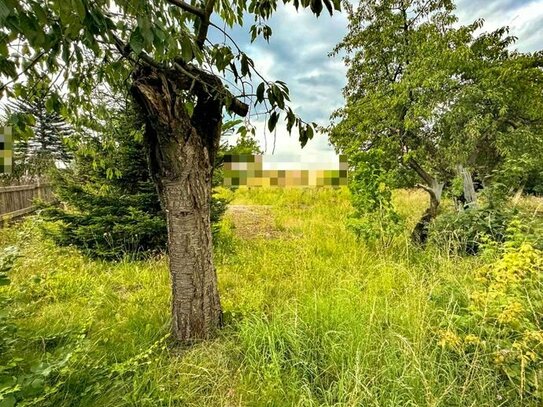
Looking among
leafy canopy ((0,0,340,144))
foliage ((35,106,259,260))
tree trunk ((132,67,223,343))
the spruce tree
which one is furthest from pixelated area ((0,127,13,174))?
foliage ((35,106,259,260))

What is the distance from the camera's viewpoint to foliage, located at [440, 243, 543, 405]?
145 centimetres

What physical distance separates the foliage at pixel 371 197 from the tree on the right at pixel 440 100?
0.23m

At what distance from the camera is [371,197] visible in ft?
14.4

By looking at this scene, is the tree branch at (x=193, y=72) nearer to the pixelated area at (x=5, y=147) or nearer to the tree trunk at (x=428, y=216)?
the pixelated area at (x=5, y=147)

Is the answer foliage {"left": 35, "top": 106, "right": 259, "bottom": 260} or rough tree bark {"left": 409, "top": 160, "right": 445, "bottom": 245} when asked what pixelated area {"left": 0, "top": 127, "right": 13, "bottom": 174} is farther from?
rough tree bark {"left": 409, "top": 160, "right": 445, "bottom": 245}

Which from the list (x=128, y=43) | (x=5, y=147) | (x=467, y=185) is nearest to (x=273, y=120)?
(x=128, y=43)

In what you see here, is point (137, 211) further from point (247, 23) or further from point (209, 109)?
point (247, 23)

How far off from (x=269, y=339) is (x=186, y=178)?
1124 millimetres

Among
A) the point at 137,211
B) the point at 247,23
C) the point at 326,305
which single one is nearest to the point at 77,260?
the point at 137,211

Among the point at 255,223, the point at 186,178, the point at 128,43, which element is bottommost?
the point at 255,223

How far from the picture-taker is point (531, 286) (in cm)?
205

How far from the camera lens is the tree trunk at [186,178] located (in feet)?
5.99

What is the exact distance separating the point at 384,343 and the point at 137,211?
11.5 feet

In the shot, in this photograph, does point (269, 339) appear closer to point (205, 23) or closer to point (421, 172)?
point (205, 23)
